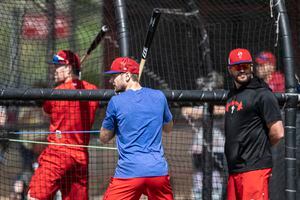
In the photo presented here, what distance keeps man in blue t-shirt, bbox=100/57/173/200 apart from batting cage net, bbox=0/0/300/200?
895 millimetres

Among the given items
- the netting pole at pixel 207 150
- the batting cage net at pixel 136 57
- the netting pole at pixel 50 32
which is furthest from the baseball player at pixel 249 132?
the netting pole at pixel 50 32

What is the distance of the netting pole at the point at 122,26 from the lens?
21.4 feet

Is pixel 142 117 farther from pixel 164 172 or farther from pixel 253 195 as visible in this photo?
pixel 253 195

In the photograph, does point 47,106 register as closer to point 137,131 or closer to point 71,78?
point 71,78

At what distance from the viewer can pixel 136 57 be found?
898cm

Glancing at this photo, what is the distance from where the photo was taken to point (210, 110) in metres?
7.46

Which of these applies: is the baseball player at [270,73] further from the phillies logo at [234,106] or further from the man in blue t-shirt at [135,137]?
the man in blue t-shirt at [135,137]

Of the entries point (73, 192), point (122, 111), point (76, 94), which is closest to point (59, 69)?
point (76, 94)

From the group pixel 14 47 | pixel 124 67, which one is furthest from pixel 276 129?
pixel 14 47

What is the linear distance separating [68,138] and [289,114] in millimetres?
2255

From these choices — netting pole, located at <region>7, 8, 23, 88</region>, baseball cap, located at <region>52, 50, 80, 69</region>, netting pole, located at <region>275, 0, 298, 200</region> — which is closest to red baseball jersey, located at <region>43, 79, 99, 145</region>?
baseball cap, located at <region>52, 50, 80, 69</region>

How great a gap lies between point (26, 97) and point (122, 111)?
1.24 metres

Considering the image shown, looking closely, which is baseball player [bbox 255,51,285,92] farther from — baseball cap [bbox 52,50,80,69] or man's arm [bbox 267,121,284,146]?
baseball cap [bbox 52,50,80,69]

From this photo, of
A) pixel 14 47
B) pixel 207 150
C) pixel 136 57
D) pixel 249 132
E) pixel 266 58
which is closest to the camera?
pixel 249 132
